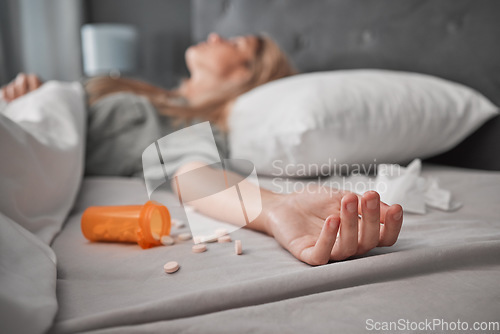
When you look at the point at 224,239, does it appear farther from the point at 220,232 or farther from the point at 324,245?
the point at 324,245

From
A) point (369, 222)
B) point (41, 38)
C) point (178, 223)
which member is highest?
point (41, 38)

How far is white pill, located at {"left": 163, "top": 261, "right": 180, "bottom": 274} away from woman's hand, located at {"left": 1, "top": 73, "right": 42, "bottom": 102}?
101cm

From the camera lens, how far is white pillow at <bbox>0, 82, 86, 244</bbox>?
1.94 feet

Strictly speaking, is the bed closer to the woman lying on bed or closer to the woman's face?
the woman lying on bed

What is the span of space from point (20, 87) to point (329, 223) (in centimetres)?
119

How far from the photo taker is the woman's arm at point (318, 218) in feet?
1.47

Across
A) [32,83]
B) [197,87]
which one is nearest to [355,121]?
[197,87]

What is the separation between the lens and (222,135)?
45.6 inches

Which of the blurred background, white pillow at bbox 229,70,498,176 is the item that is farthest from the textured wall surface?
the blurred background

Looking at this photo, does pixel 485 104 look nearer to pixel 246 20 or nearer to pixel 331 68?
pixel 331 68

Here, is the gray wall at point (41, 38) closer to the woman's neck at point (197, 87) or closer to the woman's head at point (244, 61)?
the woman's neck at point (197, 87)

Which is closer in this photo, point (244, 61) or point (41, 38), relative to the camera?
point (244, 61)

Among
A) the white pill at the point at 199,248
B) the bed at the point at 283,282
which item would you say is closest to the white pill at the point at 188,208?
the bed at the point at 283,282

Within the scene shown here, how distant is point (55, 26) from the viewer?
278cm
